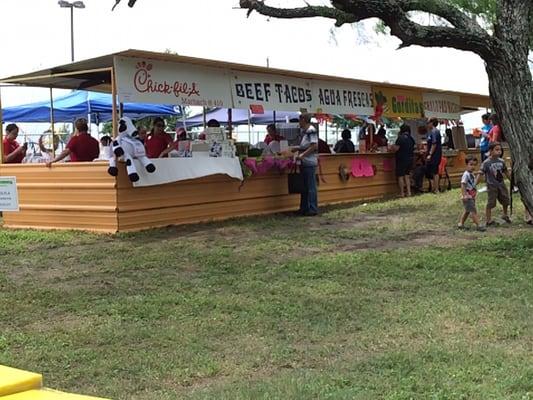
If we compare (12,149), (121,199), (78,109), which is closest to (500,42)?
(121,199)

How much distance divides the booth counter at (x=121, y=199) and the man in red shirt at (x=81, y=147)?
33 cm

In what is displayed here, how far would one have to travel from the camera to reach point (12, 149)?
1316cm

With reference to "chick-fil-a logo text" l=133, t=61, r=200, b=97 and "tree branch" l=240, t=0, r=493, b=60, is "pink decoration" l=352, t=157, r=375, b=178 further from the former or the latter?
"tree branch" l=240, t=0, r=493, b=60

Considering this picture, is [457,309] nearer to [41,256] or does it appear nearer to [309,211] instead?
[41,256]

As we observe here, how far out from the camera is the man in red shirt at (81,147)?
11.5 meters

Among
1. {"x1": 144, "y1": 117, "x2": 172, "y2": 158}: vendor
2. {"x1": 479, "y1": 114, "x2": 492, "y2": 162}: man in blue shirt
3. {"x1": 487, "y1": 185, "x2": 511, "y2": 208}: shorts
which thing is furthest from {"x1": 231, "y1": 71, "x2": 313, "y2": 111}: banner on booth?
{"x1": 479, "y1": 114, "x2": 492, "y2": 162}: man in blue shirt

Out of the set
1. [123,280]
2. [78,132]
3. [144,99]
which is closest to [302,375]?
[123,280]

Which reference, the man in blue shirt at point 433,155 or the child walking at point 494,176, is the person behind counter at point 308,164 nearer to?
the child walking at point 494,176

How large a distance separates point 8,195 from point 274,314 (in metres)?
2.57

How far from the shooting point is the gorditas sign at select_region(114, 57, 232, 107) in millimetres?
10609

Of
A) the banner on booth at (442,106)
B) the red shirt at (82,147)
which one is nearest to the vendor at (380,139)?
the banner on booth at (442,106)

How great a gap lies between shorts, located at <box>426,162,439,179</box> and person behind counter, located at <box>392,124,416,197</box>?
21.7 inches

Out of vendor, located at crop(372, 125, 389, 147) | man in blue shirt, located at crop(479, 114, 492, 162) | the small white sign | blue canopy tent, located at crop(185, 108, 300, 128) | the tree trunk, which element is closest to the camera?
the small white sign

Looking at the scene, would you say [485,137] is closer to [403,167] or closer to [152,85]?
[403,167]
